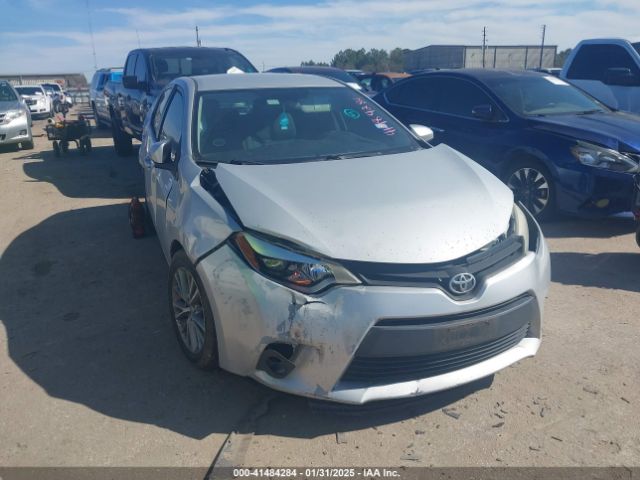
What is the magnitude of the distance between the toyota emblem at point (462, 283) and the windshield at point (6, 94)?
1325 cm

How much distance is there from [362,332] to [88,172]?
8583 mm

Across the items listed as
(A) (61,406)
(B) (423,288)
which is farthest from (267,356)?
(A) (61,406)

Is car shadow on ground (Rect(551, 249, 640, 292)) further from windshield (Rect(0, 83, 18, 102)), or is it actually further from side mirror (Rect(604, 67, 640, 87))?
windshield (Rect(0, 83, 18, 102))

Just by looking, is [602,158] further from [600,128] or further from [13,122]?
[13,122]

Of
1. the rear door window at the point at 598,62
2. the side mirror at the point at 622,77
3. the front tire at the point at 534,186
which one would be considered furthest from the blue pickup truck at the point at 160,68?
the side mirror at the point at 622,77

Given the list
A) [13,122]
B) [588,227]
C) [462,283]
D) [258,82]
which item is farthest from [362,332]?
[13,122]

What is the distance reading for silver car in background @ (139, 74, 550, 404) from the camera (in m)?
2.64

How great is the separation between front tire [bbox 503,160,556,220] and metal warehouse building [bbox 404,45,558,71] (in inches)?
2049

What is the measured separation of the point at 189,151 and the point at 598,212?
405 centimetres

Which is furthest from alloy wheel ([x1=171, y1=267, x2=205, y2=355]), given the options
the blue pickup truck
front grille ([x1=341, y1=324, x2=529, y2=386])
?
the blue pickup truck

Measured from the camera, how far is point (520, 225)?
10.6ft

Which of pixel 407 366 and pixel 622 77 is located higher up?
pixel 622 77

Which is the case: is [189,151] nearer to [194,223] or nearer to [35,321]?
[194,223]

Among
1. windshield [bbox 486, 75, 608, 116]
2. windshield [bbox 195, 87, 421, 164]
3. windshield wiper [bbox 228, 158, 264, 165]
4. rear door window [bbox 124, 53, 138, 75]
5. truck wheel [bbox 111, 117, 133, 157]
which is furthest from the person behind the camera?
truck wheel [bbox 111, 117, 133, 157]
